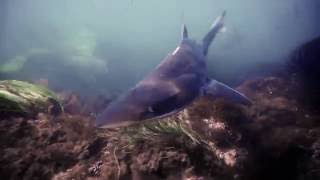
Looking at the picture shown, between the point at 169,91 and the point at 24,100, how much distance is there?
8.93ft

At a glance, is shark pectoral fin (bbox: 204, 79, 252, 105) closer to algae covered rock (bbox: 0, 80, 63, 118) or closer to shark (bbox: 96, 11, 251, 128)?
shark (bbox: 96, 11, 251, 128)

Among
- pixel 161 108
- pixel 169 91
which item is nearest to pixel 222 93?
pixel 169 91

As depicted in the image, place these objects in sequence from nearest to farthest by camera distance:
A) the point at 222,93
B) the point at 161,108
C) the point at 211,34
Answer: the point at 161,108, the point at 222,93, the point at 211,34

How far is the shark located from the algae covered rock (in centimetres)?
205

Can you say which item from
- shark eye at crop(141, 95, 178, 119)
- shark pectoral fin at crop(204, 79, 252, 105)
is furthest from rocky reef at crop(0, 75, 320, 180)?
shark eye at crop(141, 95, 178, 119)

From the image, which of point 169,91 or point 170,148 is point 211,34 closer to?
point 169,91

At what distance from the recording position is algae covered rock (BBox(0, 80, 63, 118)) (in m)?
4.79

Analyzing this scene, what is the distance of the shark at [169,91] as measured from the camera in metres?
3.27

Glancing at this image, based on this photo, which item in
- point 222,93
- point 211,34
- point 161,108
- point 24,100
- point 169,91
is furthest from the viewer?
point 211,34

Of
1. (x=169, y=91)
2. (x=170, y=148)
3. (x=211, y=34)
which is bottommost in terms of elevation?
(x=170, y=148)

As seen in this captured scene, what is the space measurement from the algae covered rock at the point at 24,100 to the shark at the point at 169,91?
2.05m

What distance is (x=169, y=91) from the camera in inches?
151

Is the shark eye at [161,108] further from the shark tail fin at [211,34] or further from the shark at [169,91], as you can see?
the shark tail fin at [211,34]

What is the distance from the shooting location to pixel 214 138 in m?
4.43
